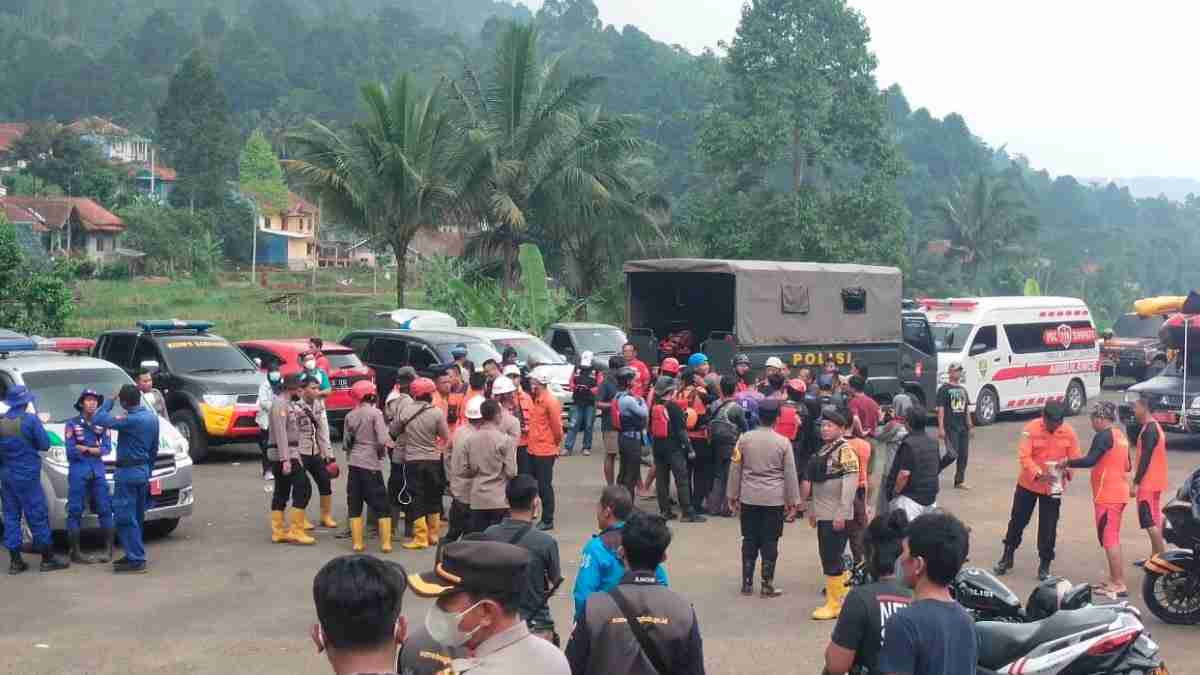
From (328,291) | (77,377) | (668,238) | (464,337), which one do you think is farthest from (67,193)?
(77,377)

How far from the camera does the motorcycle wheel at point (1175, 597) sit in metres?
9.41

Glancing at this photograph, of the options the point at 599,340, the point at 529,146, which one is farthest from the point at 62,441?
the point at 529,146

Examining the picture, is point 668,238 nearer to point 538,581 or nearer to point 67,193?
point 538,581

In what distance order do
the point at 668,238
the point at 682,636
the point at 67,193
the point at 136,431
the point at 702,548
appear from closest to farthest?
1. the point at 682,636
2. the point at 136,431
3. the point at 702,548
4. the point at 668,238
5. the point at 67,193

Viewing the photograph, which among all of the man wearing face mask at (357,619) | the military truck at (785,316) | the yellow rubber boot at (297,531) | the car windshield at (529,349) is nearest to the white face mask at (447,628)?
the man wearing face mask at (357,619)

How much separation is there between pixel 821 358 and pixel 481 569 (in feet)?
56.7

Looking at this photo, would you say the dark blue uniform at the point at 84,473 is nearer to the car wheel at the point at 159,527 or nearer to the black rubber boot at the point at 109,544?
the black rubber boot at the point at 109,544

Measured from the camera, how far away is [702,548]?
1220 cm

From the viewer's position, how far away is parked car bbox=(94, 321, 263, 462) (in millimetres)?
16766

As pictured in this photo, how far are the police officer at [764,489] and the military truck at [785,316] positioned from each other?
868 cm

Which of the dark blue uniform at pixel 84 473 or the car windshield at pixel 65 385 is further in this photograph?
the car windshield at pixel 65 385

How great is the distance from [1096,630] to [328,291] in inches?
2001

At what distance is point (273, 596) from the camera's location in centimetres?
1014

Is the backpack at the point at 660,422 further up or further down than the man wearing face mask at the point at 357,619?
further down
